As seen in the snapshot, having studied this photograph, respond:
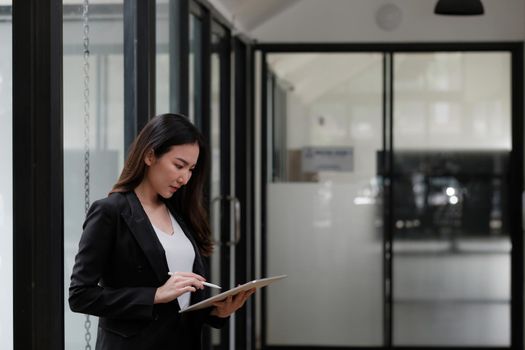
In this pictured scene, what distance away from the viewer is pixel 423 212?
308 inches

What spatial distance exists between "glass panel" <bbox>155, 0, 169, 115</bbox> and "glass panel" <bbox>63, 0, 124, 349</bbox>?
525 mm

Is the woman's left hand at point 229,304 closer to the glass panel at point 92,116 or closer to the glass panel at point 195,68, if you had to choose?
the glass panel at point 92,116

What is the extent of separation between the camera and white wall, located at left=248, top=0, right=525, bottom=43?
7629 millimetres

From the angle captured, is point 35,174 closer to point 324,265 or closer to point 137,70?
point 137,70

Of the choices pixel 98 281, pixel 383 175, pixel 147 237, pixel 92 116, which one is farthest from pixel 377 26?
pixel 98 281

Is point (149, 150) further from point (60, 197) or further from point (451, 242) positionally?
point (451, 242)

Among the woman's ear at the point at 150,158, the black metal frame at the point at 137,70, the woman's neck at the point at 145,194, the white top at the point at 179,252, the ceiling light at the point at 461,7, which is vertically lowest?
the white top at the point at 179,252

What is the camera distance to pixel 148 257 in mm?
2602

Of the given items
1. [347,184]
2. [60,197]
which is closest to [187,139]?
[60,197]

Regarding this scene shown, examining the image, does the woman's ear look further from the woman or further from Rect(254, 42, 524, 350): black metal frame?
Rect(254, 42, 524, 350): black metal frame

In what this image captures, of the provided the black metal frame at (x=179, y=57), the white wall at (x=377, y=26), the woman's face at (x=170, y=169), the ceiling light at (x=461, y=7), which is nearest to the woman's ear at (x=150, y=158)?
the woman's face at (x=170, y=169)

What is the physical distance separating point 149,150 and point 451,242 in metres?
5.42

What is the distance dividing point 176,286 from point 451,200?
5481 mm

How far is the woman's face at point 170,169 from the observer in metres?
2.66
